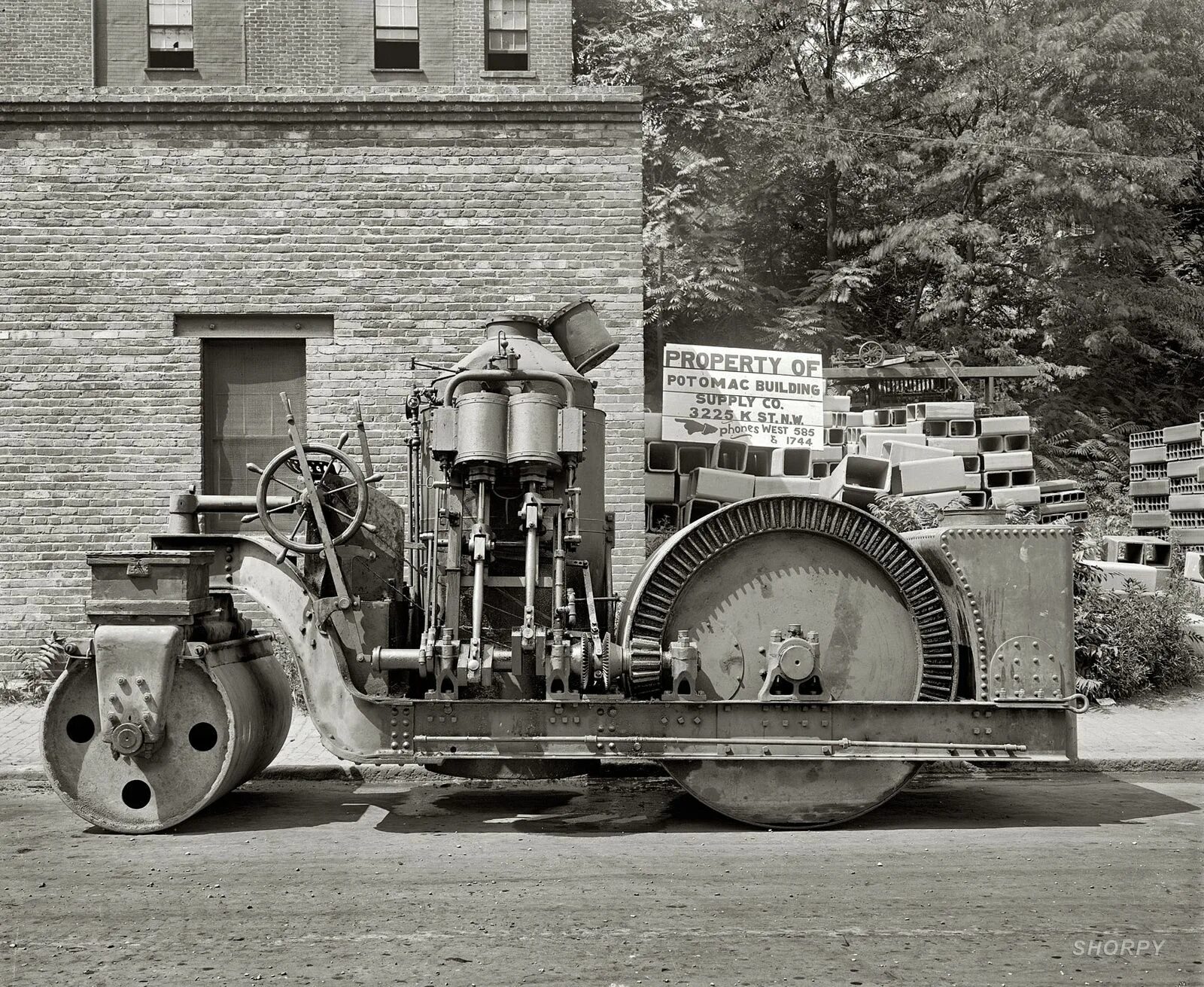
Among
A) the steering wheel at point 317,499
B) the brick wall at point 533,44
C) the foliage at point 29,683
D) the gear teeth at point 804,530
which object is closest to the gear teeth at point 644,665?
the gear teeth at point 804,530

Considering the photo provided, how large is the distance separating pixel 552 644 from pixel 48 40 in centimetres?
1608

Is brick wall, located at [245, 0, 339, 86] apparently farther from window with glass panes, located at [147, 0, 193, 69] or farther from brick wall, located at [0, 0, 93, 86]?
brick wall, located at [0, 0, 93, 86]

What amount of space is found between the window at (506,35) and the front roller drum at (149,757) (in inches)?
549

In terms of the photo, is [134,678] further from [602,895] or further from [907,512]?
[907,512]

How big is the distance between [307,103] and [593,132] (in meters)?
2.82

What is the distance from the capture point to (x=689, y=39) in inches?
956

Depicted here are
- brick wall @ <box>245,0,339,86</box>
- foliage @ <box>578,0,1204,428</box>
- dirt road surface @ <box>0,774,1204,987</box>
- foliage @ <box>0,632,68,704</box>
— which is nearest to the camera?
dirt road surface @ <box>0,774,1204,987</box>

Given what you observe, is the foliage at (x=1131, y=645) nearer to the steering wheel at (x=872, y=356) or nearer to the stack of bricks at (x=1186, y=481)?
the stack of bricks at (x=1186, y=481)

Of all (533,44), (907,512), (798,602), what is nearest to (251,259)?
(907,512)

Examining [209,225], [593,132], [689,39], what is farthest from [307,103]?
[689,39]

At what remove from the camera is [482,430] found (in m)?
7.08

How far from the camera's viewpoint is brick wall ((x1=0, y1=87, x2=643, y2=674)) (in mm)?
12000

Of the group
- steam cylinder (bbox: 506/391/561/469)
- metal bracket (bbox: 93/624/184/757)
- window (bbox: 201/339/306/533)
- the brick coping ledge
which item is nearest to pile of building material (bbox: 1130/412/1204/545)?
the brick coping ledge

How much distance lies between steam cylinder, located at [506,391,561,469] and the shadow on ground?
215 centimetres
